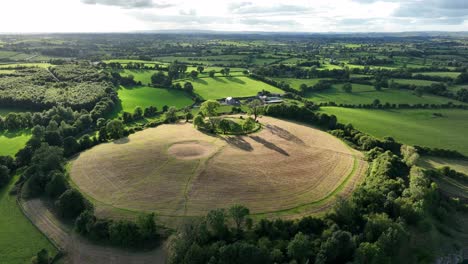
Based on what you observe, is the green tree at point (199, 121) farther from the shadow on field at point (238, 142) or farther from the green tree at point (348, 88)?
the green tree at point (348, 88)

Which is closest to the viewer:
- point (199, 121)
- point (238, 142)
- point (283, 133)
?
point (238, 142)

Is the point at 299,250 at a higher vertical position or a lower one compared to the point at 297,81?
lower

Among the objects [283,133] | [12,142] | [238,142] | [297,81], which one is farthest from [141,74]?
[283,133]

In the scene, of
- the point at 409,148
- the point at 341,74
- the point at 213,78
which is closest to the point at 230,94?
the point at 213,78

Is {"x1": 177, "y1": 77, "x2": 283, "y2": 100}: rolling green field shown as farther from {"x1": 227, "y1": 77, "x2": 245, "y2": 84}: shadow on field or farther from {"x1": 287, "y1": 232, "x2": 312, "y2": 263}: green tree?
{"x1": 287, "y1": 232, "x2": 312, "y2": 263}: green tree

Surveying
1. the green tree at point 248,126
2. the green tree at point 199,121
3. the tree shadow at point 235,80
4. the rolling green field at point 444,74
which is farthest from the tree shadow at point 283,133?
the rolling green field at point 444,74

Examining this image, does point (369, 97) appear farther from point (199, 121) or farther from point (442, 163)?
point (199, 121)

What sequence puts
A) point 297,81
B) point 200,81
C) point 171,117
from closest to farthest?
point 171,117 < point 200,81 < point 297,81
